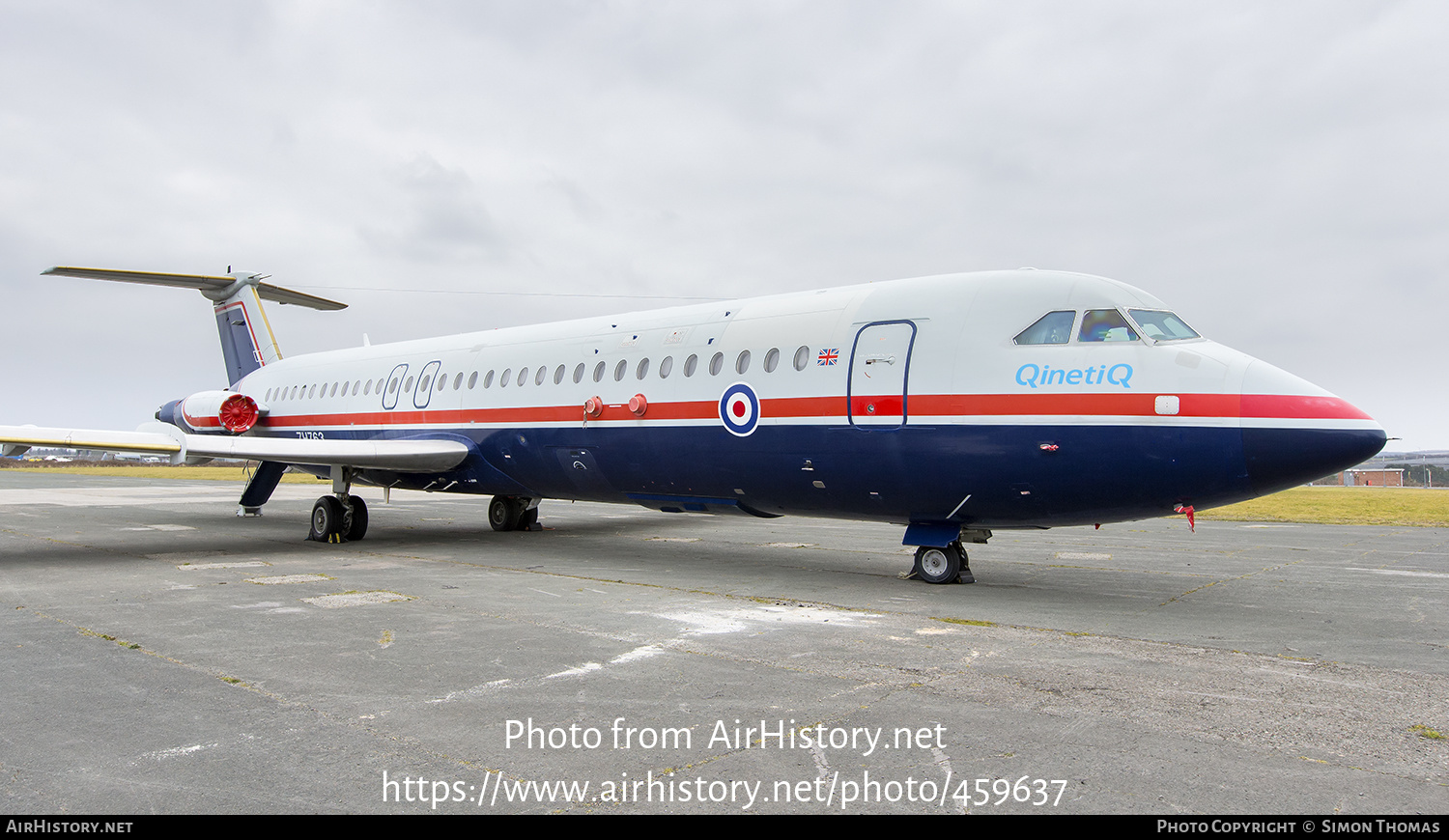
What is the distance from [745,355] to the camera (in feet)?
37.8

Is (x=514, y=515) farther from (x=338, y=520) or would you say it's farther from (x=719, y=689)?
(x=719, y=689)

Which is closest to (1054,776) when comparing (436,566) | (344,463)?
(436,566)

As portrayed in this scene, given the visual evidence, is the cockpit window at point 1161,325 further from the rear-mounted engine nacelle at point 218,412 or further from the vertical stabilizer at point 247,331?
the vertical stabilizer at point 247,331

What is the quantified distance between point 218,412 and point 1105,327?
18332 mm

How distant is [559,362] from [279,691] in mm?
8858

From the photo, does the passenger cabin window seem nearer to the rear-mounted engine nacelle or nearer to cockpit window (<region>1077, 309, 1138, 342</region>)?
cockpit window (<region>1077, 309, 1138, 342</region>)

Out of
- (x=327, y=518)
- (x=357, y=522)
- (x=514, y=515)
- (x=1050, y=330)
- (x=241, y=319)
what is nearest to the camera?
(x=1050, y=330)

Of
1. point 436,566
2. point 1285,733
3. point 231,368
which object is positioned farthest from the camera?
point 231,368

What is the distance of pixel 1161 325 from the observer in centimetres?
916

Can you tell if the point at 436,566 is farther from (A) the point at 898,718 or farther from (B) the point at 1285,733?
(B) the point at 1285,733

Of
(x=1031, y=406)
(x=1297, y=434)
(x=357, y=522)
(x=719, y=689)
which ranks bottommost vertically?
(x=719, y=689)

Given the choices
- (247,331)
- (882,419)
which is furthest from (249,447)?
(882,419)

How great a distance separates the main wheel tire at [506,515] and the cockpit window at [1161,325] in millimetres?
13138

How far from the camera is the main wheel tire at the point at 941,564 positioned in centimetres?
1059
